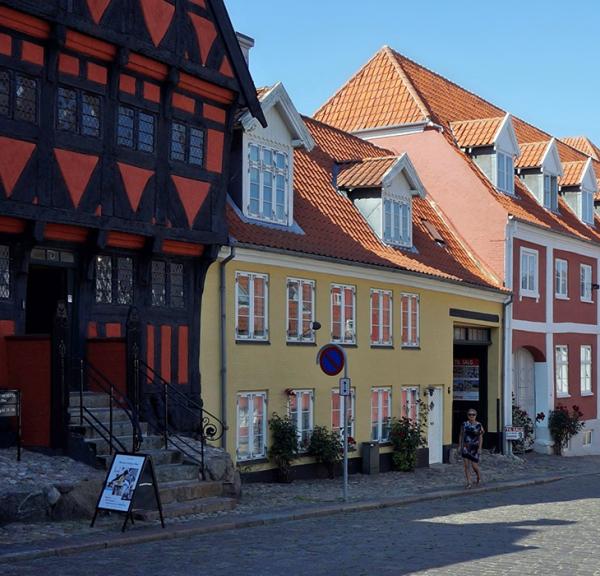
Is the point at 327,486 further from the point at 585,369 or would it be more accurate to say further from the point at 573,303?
the point at 585,369

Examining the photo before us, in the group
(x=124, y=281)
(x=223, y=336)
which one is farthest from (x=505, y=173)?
(x=124, y=281)

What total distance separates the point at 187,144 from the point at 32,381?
581 cm

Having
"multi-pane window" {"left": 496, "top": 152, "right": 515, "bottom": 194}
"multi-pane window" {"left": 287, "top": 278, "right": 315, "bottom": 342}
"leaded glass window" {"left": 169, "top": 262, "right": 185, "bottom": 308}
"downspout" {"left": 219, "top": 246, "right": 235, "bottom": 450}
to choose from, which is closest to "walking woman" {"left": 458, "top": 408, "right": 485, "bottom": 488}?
"multi-pane window" {"left": 287, "top": 278, "right": 315, "bottom": 342}

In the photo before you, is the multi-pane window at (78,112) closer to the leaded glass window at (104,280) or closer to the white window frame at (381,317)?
the leaded glass window at (104,280)

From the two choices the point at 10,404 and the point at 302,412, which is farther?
the point at 302,412

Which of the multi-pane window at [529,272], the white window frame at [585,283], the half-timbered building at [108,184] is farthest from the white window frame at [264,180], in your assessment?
the white window frame at [585,283]

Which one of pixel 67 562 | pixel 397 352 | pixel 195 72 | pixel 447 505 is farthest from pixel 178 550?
pixel 397 352

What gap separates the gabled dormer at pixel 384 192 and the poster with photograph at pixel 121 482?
564 inches

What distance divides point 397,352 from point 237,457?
23.2ft

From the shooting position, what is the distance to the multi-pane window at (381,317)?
26469 mm

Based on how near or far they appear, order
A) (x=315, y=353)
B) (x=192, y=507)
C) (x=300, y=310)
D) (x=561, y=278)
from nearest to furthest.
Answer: (x=192, y=507)
(x=300, y=310)
(x=315, y=353)
(x=561, y=278)

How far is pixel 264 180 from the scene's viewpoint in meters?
23.5

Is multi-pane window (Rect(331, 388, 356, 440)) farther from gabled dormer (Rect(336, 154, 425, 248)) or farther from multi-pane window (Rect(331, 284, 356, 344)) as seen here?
gabled dormer (Rect(336, 154, 425, 248))

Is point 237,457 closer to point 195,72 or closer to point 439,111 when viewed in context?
point 195,72
